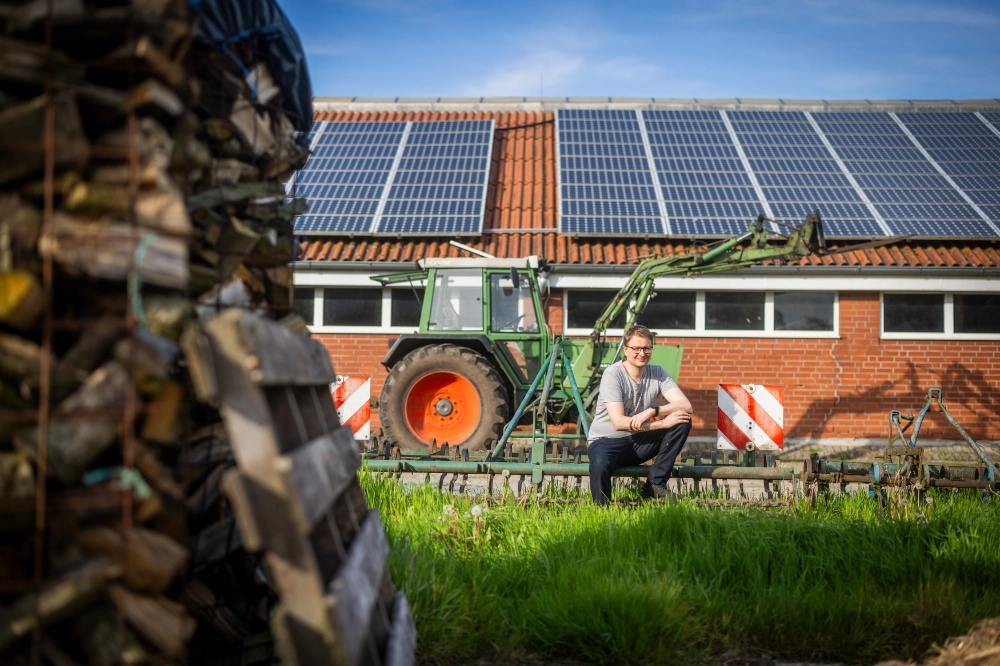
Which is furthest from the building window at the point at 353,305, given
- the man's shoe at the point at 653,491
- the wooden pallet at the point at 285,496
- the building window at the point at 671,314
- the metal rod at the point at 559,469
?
the wooden pallet at the point at 285,496

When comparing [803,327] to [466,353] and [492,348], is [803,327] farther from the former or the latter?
[466,353]

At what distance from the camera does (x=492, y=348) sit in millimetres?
9383

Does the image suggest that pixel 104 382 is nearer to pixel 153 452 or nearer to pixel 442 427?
pixel 153 452

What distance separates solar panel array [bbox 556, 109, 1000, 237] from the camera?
40.1 ft

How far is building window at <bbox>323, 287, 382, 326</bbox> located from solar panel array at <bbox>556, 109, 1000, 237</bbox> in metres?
2.92

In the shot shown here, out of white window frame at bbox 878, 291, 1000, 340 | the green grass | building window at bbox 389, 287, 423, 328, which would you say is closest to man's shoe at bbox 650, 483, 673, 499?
the green grass

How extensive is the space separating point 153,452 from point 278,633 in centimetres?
56

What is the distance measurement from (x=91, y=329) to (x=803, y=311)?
1146 centimetres

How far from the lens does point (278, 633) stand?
2.00 metres

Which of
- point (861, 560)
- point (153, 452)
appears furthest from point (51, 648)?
point (861, 560)

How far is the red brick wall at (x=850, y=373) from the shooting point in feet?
39.7

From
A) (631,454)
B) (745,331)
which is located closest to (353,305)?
(745,331)

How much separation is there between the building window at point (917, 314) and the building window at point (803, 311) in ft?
2.63

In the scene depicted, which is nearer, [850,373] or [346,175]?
[850,373]
